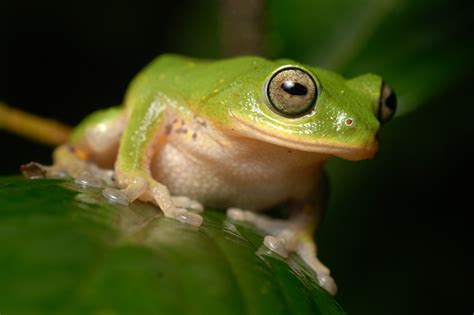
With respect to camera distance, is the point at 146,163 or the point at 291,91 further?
the point at 146,163

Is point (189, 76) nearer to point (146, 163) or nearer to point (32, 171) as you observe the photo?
point (146, 163)

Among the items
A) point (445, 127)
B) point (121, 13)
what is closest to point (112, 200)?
point (445, 127)

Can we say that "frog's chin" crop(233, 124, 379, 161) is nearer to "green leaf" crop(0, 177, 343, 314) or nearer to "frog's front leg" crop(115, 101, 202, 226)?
"frog's front leg" crop(115, 101, 202, 226)

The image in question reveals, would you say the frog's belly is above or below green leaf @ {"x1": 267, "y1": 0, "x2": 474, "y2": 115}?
below

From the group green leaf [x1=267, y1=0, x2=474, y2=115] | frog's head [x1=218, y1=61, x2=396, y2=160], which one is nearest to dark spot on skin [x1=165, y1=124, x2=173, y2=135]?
frog's head [x1=218, y1=61, x2=396, y2=160]

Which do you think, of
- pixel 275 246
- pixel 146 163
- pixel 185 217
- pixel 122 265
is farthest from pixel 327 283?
pixel 122 265

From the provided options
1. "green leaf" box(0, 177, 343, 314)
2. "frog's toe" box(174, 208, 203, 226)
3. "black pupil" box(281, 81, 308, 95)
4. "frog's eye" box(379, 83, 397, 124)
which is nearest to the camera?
"green leaf" box(0, 177, 343, 314)

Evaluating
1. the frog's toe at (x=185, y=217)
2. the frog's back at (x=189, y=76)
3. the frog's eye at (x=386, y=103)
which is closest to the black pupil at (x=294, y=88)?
the frog's back at (x=189, y=76)
